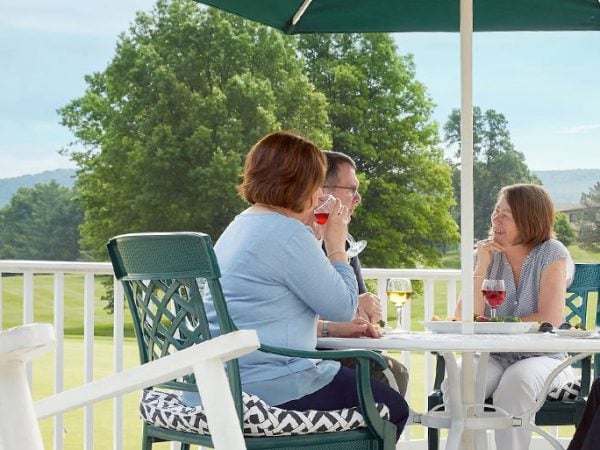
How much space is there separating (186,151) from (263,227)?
27665 mm

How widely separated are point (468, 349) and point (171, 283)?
77 centimetres

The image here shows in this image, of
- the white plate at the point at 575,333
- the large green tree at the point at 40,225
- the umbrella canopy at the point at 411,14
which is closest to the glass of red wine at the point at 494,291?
the white plate at the point at 575,333

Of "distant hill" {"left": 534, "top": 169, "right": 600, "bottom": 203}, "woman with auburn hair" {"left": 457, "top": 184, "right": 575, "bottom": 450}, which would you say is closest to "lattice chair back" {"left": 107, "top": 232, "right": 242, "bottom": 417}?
"woman with auburn hair" {"left": 457, "top": 184, "right": 575, "bottom": 450}

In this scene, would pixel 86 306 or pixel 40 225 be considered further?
pixel 40 225

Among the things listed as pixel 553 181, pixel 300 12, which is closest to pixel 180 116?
pixel 553 181

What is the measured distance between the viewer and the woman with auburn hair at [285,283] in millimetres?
2732

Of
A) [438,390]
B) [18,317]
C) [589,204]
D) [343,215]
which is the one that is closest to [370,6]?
[343,215]

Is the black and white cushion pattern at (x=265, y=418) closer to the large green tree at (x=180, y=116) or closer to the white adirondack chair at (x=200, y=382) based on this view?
the white adirondack chair at (x=200, y=382)

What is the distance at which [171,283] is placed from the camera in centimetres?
268

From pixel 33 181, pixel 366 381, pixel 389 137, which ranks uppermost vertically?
pixel 389 137

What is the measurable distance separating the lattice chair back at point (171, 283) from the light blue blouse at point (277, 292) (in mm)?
155

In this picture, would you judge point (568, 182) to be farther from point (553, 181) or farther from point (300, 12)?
point (300, 12)

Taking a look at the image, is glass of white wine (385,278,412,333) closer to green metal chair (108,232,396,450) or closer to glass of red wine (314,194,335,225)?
glass of red wine (314,194,335,225)

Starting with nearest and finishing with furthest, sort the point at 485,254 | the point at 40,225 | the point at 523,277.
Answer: the point at 523,277, the point at 485,254, the point at 40,225
